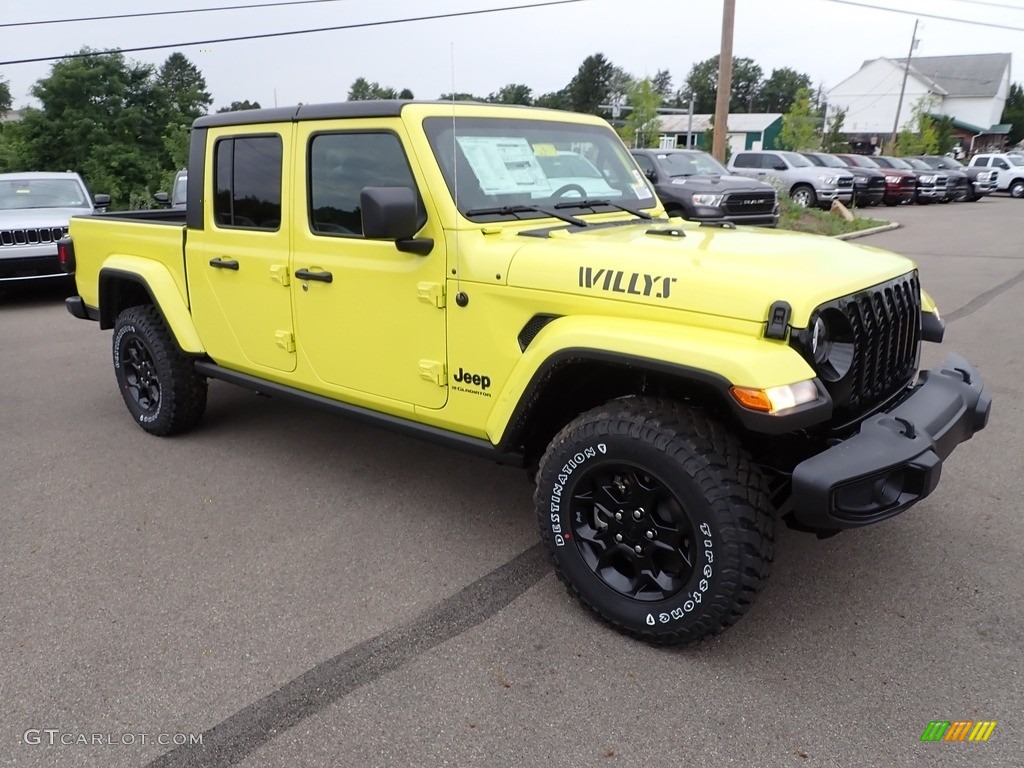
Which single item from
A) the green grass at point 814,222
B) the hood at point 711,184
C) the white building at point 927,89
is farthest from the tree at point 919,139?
the hood at point 711,184

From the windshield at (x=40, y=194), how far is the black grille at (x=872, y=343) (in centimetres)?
1098

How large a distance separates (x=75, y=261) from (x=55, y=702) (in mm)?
3996

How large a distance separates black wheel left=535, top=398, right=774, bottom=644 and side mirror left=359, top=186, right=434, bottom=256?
102 cm

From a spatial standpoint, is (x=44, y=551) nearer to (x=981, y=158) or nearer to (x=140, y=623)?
(x=140, y=623)

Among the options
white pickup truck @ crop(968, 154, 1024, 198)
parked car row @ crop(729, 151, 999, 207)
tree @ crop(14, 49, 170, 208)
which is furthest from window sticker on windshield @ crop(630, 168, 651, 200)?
white pickup truck @ crop(968, 154, 1024, 198)

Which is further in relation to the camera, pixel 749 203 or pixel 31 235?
pixel 749 203

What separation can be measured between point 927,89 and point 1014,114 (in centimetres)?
1369

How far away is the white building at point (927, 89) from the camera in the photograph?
7412cm

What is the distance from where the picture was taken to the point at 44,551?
371 cm

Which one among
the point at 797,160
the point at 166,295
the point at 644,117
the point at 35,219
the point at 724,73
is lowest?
the point at 35,219

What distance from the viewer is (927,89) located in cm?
7262

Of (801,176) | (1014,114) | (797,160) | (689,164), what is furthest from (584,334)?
(1014,114)

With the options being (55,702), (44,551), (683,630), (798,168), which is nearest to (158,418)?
(44,551)

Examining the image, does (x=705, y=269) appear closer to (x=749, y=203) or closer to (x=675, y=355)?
(x=675, y=355)
